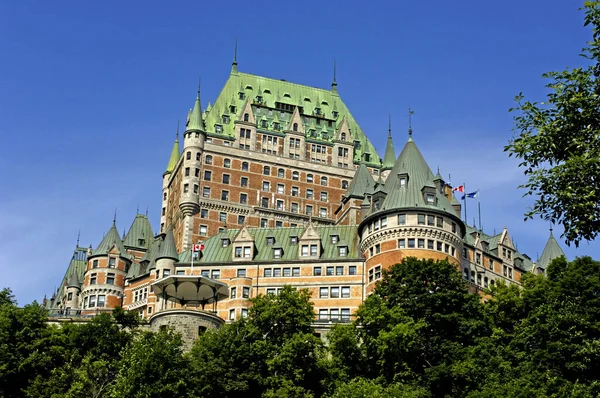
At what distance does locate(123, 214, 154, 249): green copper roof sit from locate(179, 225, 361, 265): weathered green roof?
22554 millimetres

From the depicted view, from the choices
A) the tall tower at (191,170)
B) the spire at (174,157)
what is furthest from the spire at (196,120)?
the spire at (174,157)

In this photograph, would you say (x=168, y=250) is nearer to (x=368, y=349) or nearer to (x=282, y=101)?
(x=368, y=349)

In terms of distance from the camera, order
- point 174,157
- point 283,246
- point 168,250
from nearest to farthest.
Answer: point 283,246 < point 168,250 < point 174,157

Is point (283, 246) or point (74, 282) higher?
point (74, 282)

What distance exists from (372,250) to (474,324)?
23446 millimetres

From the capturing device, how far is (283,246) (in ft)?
378

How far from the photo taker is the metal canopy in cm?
9231

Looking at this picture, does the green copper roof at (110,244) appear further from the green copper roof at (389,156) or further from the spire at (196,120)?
the green copper roof at (389,156)

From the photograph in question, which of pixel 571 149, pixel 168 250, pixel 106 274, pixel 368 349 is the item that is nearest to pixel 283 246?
pixel 168 250

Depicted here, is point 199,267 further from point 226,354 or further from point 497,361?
point 497,361

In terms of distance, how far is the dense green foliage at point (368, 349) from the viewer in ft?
244

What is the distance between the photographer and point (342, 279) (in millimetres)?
108812

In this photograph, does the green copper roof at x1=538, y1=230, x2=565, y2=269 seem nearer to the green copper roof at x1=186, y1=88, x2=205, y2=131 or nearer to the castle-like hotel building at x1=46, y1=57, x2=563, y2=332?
the castle-like hotel building at x1=46, y1=57, x2=563, y2=332

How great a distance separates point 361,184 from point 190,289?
152 feet
